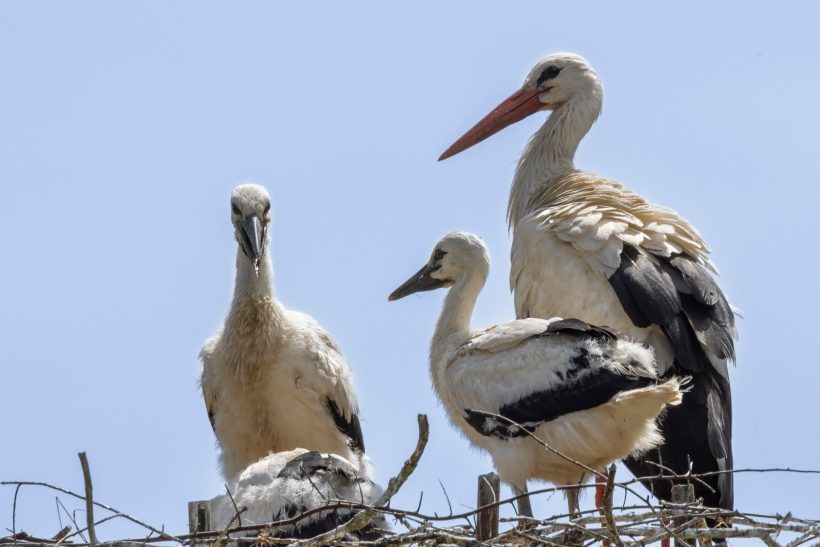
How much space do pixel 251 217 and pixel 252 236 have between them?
8 centimetres

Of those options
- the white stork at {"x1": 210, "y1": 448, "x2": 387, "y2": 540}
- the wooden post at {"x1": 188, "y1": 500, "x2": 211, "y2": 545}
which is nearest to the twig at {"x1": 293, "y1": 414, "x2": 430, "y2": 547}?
the wooden post at {"x1": 188, "y1": 500, "x2": 211, "y2": 545}

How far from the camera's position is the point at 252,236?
681cm

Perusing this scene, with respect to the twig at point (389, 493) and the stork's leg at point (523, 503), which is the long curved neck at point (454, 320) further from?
the twig at point (389, 493)

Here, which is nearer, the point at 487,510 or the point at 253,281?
the point at 487,510

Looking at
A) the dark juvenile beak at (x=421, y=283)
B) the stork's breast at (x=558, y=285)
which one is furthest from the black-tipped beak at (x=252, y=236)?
the stork's breast at (x=558, y=285)

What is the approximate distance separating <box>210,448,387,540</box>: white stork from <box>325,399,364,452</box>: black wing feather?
1.17 m

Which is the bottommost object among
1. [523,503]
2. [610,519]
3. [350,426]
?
[610,519]

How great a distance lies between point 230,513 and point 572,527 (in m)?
1.28

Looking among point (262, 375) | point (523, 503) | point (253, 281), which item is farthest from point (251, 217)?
point (523, 503)

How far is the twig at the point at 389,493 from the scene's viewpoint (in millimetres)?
4273

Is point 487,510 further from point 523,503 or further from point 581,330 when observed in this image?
point 581,330

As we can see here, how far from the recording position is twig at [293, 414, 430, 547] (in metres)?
4.27

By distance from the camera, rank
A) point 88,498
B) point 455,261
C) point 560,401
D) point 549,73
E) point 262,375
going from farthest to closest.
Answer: point 549,73
point 262,375
point 455,261
point 560,401
point 88,498

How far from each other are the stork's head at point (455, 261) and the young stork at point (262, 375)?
586 millimetres
